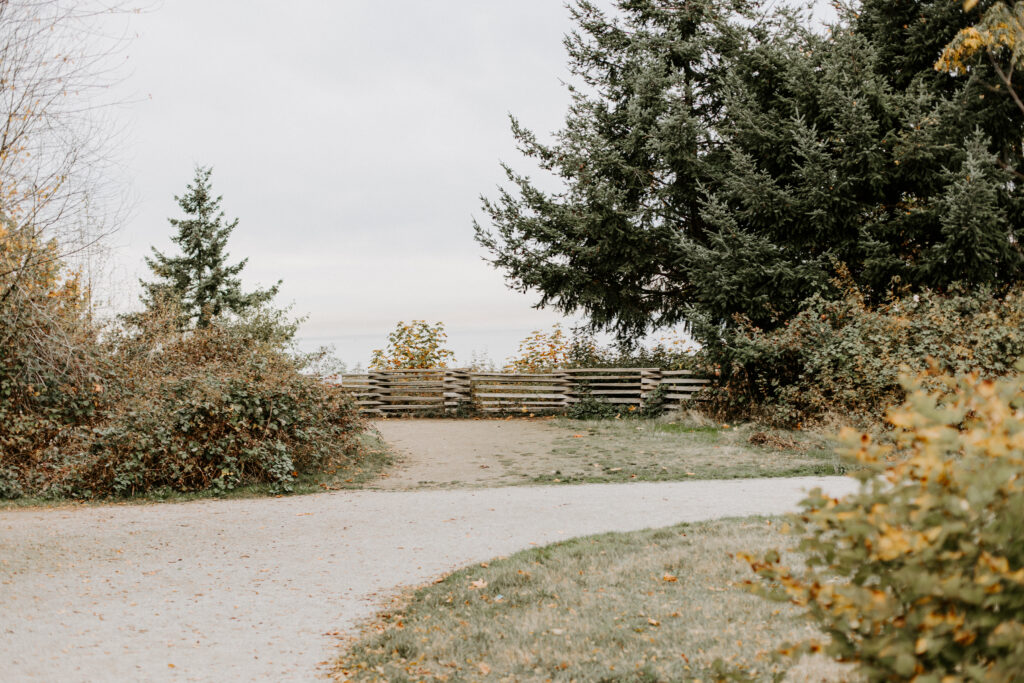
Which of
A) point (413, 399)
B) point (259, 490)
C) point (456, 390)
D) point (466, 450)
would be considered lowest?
point (259, 490)

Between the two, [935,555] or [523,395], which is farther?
[523,395]

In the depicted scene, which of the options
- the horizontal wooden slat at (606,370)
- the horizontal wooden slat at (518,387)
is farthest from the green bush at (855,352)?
the horizontal wooden slat at (518,387)

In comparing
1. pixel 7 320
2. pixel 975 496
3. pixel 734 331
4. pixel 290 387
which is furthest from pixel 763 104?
pixel 975 496

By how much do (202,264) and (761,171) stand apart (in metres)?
19.5

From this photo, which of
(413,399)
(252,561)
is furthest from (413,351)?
(252,561)

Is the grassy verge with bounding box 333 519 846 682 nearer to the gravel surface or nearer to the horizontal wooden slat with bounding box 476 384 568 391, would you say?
the gravel surface

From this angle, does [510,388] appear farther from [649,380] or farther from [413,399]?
[649,380]

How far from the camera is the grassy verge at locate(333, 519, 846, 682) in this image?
4.29m

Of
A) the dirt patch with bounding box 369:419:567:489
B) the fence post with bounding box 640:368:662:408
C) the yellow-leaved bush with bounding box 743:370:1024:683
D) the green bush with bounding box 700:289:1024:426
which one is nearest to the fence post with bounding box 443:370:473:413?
the dirt patch with bounding box 369:419:567:489

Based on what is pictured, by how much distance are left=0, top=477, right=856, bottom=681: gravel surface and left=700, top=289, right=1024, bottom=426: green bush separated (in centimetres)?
364

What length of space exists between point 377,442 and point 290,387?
275 centimetres

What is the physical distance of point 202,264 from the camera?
27078mm

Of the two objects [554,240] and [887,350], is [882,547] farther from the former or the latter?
[554,240]

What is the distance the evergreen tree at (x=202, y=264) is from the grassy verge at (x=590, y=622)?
23225mm
